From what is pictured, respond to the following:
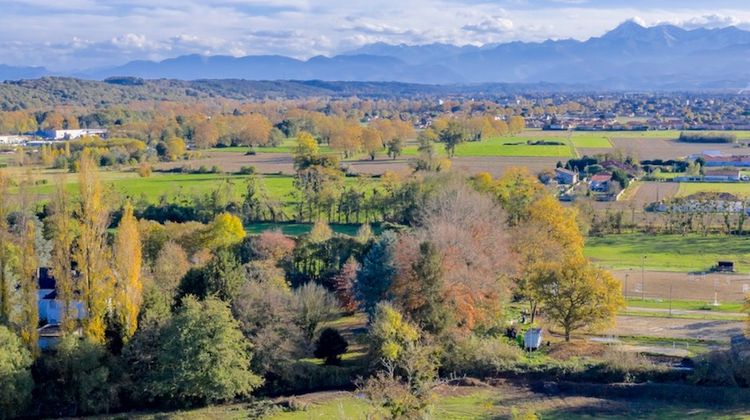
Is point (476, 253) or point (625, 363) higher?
point (476, 253)

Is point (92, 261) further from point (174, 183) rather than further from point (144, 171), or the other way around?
point (144, 171)

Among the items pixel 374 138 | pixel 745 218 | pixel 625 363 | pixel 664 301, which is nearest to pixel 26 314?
pixel 625 363

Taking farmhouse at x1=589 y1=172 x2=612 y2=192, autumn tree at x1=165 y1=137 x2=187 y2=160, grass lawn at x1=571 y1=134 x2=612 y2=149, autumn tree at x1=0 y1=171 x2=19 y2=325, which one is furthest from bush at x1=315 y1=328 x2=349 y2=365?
grass lawn at x1=571 y1=134 x2=612 y2=149

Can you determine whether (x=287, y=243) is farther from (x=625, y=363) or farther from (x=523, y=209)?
(x=625, y=363)

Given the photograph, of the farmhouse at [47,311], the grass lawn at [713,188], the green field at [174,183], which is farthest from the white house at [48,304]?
the grass lawn at [713,188]

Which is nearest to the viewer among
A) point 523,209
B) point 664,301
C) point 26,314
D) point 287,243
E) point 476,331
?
point 26,314

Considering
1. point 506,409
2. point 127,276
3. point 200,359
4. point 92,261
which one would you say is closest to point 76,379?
point 127,276

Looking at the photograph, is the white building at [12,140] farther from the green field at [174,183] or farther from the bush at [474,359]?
the bush at [474,359]
